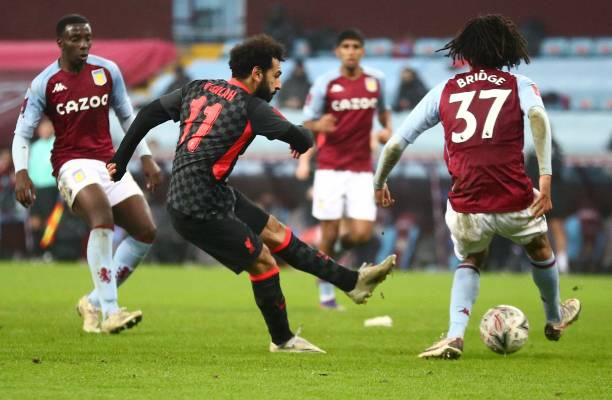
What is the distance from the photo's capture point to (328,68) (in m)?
23.8

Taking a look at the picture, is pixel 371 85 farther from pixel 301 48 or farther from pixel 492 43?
pixel 301 48

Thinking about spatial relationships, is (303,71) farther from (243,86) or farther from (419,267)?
(243,86)

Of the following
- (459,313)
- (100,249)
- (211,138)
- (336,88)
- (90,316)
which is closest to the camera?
(211,138)

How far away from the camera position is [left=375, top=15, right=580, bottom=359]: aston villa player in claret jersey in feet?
27.7

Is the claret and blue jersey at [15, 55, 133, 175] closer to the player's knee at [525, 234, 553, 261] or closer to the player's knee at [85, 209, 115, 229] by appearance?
the player's knee at [85, 209, 115, 229]

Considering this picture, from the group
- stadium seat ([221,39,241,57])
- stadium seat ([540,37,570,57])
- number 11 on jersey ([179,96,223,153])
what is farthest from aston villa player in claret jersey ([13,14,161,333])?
stadium seat ([221,39,241,57])

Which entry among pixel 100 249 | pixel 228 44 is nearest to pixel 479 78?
pixel 100 249

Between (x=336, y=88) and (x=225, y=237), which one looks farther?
(x=336, y=88)

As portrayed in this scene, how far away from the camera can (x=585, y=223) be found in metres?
21.0

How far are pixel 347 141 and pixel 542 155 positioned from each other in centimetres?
551

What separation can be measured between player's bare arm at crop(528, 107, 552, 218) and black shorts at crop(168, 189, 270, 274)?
1.82 m

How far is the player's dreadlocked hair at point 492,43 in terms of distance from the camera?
855 centimetres

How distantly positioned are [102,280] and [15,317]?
5.58 feet

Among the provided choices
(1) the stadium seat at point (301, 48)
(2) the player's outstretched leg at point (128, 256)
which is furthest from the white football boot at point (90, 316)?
(1) the stadium seat at point (301, 48)
